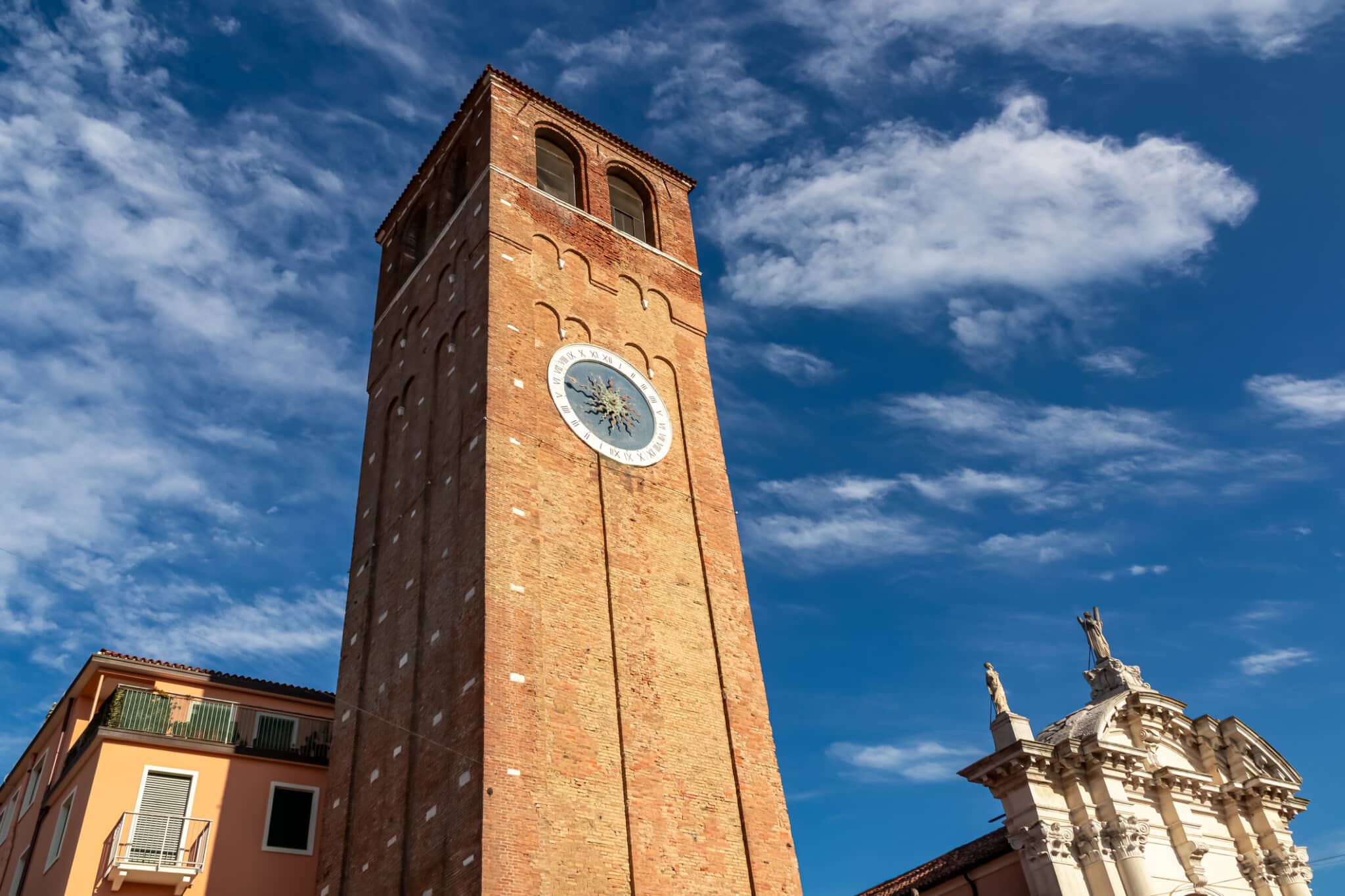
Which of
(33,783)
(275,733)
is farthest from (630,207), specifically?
(33,783)

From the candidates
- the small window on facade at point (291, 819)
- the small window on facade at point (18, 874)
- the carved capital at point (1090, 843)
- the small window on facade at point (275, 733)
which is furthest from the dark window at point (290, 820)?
the carved capital at point (1090, 843)

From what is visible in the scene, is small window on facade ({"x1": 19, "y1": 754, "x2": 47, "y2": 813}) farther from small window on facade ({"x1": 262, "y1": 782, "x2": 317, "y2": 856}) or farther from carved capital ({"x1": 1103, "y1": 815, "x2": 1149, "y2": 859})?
Answer: carved capital ({"x1": 1103, "y1": 815, "x2": 1149, "y2": 859})

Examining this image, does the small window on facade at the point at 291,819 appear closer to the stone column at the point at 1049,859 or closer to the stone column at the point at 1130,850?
the stone column at the point at 1049,859

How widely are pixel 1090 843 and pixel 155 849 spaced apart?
626 inches

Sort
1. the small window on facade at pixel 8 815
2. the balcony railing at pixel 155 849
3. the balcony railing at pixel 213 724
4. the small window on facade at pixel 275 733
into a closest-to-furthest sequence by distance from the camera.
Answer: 1. the balcony railing at pixel 155 849
2. the balcony railing at pixel 213 724
3. the small window on facade at pixel 275 733
4. the small window on facade at pixel 8 815

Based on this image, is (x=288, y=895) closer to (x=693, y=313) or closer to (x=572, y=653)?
(x=572, y=653)

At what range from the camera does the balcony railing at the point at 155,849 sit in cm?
1739

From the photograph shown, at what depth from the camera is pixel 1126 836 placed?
63.1 feet

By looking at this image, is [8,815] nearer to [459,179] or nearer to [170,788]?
[170,788]

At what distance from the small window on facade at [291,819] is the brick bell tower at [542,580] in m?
0.46

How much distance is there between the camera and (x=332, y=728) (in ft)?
69.8

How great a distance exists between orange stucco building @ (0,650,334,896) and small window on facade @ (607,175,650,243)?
13.2 m

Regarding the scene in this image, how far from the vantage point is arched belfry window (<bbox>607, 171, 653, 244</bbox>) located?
89.1 feet

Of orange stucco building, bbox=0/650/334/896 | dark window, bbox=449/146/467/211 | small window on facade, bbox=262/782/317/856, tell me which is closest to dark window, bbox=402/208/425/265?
dark window, bbox=449/146/467/211
